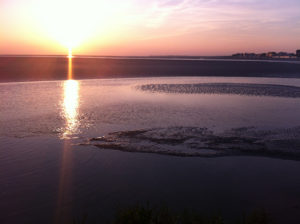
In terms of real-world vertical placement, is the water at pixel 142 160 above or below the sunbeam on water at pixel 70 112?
below

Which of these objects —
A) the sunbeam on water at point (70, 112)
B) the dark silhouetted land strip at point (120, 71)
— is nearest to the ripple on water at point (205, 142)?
the sunbeam on water at point (70, 112)

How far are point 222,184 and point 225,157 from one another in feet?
6.50

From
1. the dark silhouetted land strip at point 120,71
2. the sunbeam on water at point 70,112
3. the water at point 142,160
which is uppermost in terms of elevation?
the dark silhouetted land strip at point 120,71

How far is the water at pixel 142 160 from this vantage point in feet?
23.1

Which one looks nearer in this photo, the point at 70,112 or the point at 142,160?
the point at 142,160

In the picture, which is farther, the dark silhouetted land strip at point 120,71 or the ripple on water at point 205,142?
the dark silhouetted land strip at point 120,71

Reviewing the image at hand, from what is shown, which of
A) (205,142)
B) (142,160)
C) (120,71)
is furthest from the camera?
(120,71)

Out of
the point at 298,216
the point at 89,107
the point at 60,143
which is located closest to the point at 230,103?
the point at 89,107

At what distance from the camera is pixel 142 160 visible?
31.2 ft

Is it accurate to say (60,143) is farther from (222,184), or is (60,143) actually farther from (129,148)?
(222,184)

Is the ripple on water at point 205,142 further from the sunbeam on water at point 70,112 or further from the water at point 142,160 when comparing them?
the sunbeam on water at point 70,112

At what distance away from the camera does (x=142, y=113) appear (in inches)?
632

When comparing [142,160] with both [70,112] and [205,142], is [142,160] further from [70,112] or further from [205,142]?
[70,112]

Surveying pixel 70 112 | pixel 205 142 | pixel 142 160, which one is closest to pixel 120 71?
pixel 70 112
